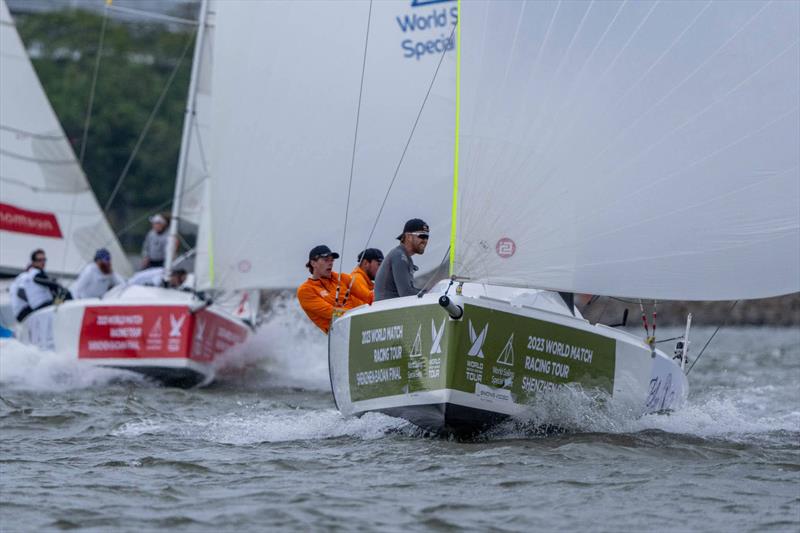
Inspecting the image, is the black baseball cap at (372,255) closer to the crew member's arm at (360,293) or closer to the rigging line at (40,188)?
the crew member's arm at (360,293)

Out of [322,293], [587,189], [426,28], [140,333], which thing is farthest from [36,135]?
[587,189]

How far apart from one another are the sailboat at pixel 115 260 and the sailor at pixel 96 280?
1.88ft

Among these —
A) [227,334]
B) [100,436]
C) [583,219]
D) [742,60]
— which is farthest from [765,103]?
[227,334]

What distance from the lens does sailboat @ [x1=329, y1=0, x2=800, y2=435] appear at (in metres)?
7.85

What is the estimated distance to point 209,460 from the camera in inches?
298

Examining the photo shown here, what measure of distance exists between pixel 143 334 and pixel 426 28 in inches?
153

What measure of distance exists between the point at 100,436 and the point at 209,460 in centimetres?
142

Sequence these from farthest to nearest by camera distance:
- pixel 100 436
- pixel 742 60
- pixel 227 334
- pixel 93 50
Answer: pixel 93 50, pixel 227 334, pixel 100 436, pixel 742 60

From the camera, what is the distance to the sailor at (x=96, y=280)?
14711mm

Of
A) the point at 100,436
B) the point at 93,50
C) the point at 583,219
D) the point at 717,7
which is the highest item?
the point at 93,50

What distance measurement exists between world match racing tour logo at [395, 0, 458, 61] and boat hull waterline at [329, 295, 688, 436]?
470cm

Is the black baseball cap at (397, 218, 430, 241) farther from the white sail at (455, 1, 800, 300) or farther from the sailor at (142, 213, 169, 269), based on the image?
the sailor at (142, 213, 169, 269)

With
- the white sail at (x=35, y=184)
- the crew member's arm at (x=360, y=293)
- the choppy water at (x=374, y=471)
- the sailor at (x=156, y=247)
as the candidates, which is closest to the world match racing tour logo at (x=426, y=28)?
the choppy water at (x=374, y=471)

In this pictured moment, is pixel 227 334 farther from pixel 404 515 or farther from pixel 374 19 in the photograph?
pixel 404 515
